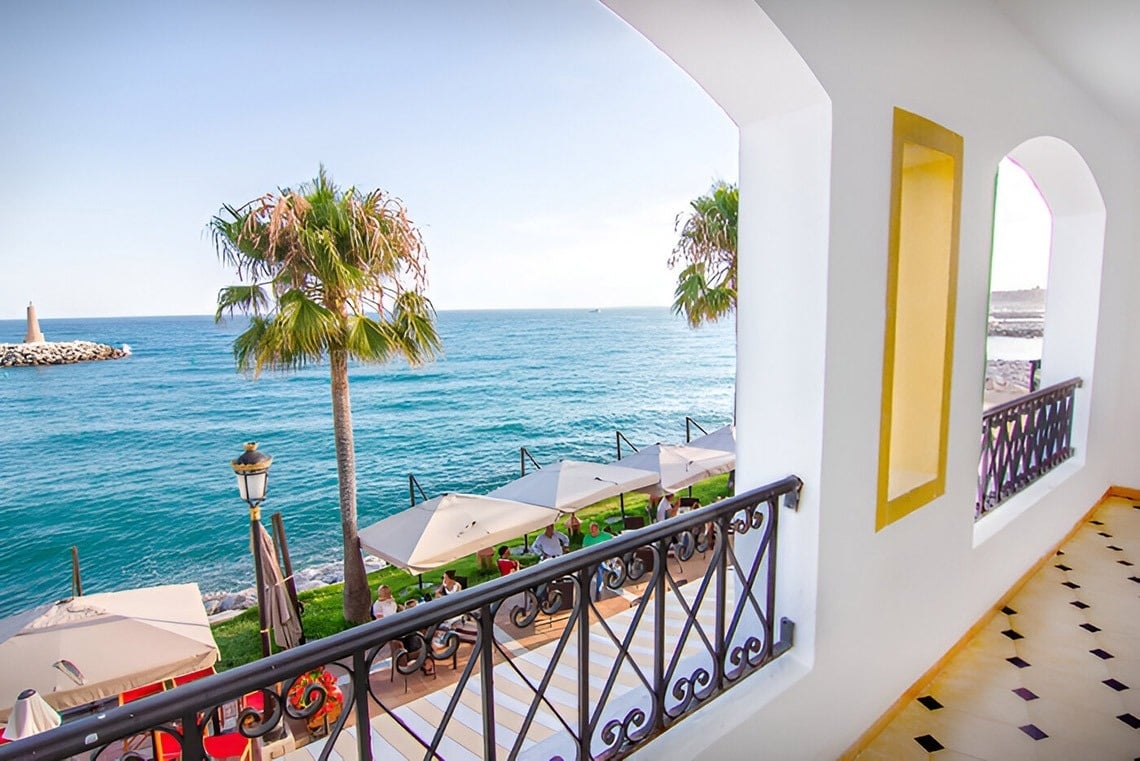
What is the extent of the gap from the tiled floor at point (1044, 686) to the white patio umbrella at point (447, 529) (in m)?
5.68

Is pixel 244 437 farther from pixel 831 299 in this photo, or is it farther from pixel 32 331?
pixel 32 331

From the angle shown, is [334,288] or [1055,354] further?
[334,288]

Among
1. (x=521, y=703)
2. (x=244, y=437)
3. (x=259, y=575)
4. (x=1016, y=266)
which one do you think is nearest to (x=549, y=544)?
(x=259, y=575)

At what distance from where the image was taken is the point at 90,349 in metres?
53.6

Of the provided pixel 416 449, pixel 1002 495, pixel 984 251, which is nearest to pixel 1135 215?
pixel 1002 495

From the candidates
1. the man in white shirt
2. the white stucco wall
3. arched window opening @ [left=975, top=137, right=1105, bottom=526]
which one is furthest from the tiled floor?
the man in white shirt

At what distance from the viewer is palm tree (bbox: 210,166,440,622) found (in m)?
8.20

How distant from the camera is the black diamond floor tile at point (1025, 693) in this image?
284cm

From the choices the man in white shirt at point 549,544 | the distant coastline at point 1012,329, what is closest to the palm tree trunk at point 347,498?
the man in white shirt at point 549,544

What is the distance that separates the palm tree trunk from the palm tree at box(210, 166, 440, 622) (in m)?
0.02

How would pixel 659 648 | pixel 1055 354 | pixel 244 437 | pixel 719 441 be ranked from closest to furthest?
pixel 659 648, pixel 1055 354, pixel 719 441, pixel 244 437

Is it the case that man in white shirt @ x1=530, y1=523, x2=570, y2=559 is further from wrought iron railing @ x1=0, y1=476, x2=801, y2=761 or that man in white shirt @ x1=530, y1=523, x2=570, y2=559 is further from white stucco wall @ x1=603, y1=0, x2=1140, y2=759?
white stucco wall @ x1=603, y1=0, x2=1140, y2=759

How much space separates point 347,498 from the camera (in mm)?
9227

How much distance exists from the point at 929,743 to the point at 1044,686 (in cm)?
90
